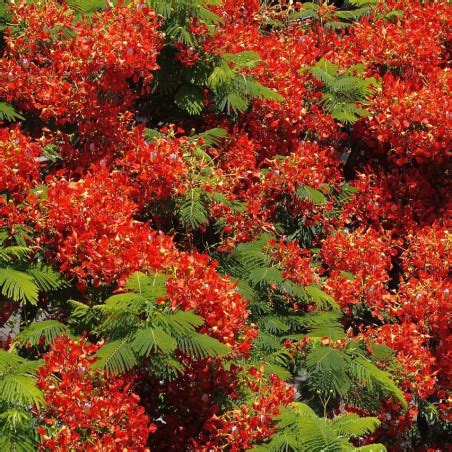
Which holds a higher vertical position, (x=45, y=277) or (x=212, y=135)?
(x=212, y=135)

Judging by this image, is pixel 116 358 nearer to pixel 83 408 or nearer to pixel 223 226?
pixel 83 408

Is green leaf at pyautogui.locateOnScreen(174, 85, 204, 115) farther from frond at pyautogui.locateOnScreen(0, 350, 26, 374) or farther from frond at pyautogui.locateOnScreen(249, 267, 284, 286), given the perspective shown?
frond at pyautogui.locateOnScreen(0, 350, 26, 374)

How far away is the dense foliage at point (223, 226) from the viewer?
4605mm

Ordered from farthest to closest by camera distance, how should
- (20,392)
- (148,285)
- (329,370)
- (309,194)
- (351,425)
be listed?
(309,194)
(329,370)
(351,425)
(148,285)
(20,392)

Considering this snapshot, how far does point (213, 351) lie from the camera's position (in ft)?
14.9

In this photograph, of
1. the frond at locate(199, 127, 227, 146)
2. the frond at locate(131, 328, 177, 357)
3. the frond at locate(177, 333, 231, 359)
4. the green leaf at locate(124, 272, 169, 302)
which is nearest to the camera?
the frond at locate(131, 328, 177, 357)

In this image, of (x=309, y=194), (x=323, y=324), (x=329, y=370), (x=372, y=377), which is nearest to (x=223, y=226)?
(x=309, y=194)

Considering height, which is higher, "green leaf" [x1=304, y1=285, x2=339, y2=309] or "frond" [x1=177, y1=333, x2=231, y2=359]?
"frond" [x1=177, y1=333, x2=231, y2=359]

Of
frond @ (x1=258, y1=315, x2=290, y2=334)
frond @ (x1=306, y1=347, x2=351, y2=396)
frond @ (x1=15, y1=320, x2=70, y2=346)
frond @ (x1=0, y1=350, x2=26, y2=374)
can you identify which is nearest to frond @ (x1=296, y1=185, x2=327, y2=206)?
frond @ (x1=258, y1=315, x2=290, y2=334)

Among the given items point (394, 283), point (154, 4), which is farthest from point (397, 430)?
point (154, 4)

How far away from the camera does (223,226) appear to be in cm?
601

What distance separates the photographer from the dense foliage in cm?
461

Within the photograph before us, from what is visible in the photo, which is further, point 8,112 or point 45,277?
point 8,112

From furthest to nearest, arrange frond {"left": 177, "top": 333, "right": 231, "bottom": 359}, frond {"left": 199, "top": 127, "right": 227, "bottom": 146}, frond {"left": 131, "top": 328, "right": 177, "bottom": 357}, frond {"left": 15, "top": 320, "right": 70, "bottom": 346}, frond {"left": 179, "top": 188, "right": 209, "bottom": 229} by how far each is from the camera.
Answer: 1. frond {"left": 199, "top": 127, "right": 227, "bottom": 146}
2. frond {"left": 179, "top": 188, "right": 209, "bottom": 229}
3. frond {"left": 15, "top": 320, "right": 70, "bottom": 346}
4. frond {"left": 177, "top": 333, "right": 231, "bottom": 359}
5. frond {"left": 131, "top": 328, "right": 177, "bottom": 357}
